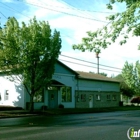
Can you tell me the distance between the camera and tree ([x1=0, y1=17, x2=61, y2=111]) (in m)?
27.5

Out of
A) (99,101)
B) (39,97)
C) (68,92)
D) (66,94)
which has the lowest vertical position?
(99,101)

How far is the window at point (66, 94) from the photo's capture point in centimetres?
3819

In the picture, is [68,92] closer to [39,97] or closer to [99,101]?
[39,97]

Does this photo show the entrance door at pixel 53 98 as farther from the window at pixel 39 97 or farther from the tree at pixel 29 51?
the tree at pixel 29 51

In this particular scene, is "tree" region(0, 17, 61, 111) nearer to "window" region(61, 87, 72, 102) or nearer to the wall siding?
"window" region(61, 87, 72, 102)

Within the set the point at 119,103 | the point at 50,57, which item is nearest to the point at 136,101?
the point at 119,103

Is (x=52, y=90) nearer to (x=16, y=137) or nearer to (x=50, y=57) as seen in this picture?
(x=50, y=57)

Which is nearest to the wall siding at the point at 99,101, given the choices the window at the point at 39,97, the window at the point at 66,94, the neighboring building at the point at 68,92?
the neighboring building at the point at 68,92

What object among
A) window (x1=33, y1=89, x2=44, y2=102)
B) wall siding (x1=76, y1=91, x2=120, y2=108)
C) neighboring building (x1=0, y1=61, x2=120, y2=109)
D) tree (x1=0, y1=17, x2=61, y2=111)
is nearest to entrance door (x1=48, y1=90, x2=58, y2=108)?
neighboring building (x1=0, y1=61, x2=120, y2=109)

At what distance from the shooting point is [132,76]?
64.1 m

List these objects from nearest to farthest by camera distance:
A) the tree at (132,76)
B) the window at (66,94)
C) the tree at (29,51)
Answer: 1. the tree at (29,51)
2. the window at (66,94)
3. the tree at (132,76)

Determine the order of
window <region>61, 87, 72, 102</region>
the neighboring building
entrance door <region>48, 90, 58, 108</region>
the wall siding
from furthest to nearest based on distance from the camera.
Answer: the wall siding, window <region>61, 87, 72, 102</region>, entrance door <region>48, 90, 58, 108</region>, the neighboring building

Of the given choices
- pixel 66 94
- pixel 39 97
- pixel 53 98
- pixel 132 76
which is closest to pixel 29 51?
pixel 39 97

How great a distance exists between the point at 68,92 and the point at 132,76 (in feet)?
93.3
